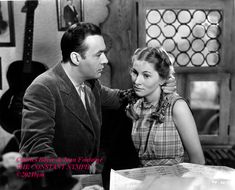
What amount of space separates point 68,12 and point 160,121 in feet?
3.26

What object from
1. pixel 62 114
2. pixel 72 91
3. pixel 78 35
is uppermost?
pixel 78 35

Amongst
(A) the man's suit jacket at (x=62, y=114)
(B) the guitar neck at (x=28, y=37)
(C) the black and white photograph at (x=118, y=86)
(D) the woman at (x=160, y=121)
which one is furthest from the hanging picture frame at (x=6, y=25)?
(D) the woman at (x=160, y=121)

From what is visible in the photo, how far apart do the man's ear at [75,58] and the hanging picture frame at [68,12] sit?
1.57 feet

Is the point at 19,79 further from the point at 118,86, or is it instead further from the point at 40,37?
the point at 118,86

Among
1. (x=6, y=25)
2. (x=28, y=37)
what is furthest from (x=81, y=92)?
(x=6, y=25)

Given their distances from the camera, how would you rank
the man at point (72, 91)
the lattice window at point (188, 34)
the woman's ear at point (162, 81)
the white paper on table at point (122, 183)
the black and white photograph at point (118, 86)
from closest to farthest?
the white paper on table at point (122, 183) < the black and white photograph at point (118, 86) < the man at point (72, 91) < the woman's ear at point (162, 81) < the lattice window at point (188, 34)

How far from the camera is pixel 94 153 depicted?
175 centimetres

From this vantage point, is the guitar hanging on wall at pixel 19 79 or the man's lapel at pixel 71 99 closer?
the man's lapel at pixel 71 99

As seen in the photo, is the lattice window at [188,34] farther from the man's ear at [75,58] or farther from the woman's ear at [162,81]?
the man's ear at [75,58]

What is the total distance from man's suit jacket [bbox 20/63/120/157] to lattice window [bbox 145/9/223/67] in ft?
2.33

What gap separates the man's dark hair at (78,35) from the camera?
158 cm

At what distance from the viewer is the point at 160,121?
158 cm

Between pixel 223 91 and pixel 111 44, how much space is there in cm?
91

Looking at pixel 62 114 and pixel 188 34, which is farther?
pixel 188 34
